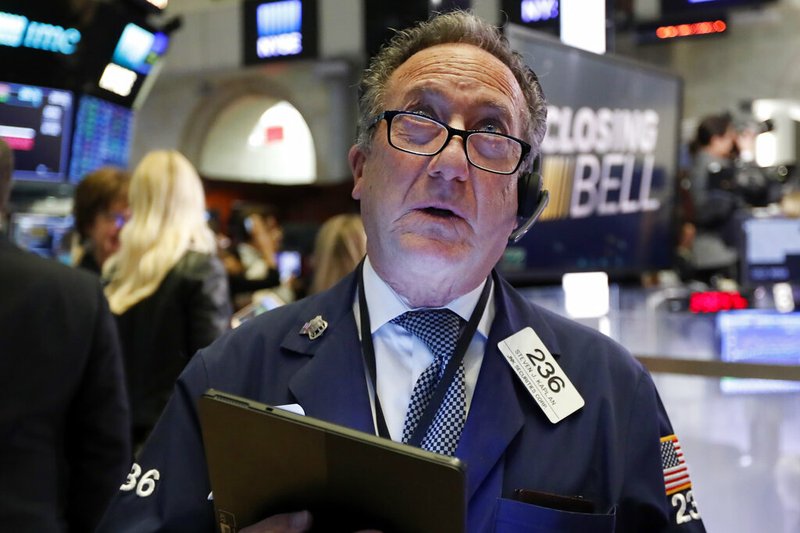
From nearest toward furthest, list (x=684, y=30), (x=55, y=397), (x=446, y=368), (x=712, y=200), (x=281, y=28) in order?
(x=446, y=368) < (x=55, y=397) < (x=712, y=200) < (x=281, y=28) < (x=684, y=30)

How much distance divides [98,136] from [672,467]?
154 inches

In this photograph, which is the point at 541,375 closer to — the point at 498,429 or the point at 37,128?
the point at 498,429

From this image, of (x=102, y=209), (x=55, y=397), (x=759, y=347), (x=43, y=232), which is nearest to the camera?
(x=55, y=397)

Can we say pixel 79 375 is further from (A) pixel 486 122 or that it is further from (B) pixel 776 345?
(B) pixel 776 345

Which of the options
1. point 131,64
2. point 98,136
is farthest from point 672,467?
point 98,136

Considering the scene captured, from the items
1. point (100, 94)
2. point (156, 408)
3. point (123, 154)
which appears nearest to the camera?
point (156, 408)

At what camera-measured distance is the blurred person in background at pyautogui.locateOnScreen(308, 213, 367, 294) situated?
318 cm

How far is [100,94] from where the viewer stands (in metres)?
4.10

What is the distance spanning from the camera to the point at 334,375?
1265 mm

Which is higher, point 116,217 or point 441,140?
point 441,140

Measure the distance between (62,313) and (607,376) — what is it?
1381 millimetres

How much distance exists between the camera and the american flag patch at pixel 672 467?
130 centimetres

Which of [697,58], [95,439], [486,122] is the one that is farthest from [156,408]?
[697,58]

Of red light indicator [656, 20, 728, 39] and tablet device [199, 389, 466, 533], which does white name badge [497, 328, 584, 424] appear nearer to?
tablet device [199, 389, 466, 533]
